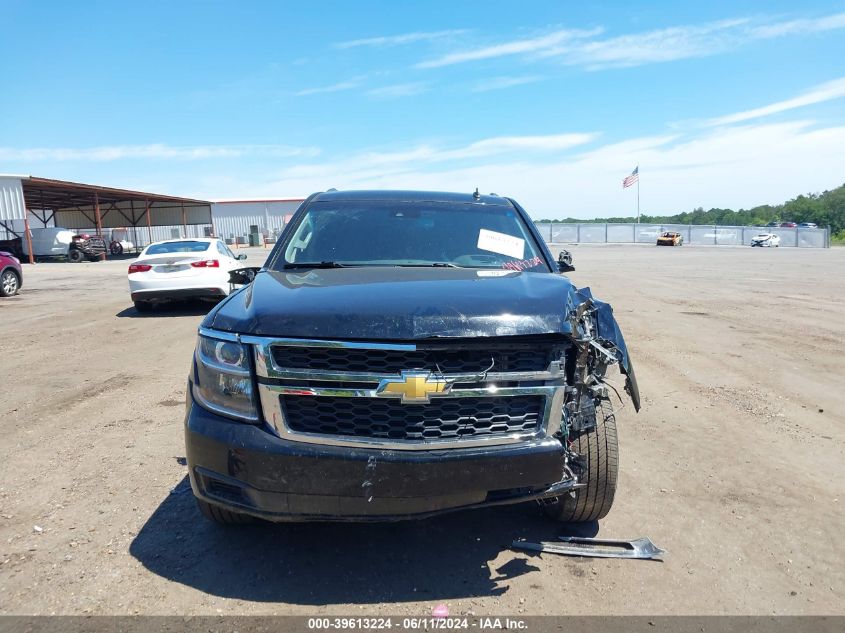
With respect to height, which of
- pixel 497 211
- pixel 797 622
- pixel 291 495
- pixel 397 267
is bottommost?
pixel 797 622

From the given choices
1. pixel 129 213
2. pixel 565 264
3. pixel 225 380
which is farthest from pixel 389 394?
pixel 129 213

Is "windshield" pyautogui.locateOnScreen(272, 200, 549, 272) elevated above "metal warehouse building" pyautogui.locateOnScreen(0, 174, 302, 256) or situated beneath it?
situated beneath

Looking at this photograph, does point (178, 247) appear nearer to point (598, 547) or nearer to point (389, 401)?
point (389, 401)

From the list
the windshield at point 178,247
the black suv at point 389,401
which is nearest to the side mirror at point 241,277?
the black suv at point 389,401

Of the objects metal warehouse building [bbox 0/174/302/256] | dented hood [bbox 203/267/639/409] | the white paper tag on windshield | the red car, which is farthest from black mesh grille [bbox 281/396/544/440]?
metal warehouse building [bbox 0/174/302/256]

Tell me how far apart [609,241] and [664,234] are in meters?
7.22

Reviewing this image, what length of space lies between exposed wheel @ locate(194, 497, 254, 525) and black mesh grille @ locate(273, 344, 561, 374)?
1.03 metres

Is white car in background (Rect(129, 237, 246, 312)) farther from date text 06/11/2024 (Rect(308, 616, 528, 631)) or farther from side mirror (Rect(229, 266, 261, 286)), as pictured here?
date text 06/11/2024 (Rect(308, 616, 528, 631))

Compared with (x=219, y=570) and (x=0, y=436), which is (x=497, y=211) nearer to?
Answer: (x=219, y=570)

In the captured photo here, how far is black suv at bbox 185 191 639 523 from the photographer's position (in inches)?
93.0

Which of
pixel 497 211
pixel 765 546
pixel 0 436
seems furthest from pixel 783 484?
pixel 0 436

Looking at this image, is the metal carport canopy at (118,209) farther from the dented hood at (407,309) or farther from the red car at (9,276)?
the dented hood at (407,309)

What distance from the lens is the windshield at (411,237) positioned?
3686 millimetres

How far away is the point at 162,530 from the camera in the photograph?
10.2ft
